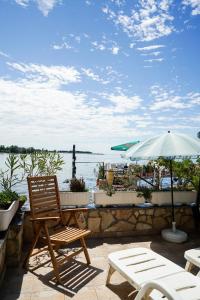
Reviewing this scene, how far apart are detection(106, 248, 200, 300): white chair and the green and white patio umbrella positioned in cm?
159

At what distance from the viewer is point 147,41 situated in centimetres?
547

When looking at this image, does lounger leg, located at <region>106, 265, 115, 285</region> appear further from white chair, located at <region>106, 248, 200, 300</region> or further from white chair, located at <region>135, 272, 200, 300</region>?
white chair, located at <region>135, 272, 200, 300</region>

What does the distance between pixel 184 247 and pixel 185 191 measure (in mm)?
1288

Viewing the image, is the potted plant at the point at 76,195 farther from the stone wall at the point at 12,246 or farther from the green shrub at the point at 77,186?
the stone wall at the point at 12,246

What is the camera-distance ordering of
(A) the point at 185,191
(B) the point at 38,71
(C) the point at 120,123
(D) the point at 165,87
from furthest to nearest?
(C) the point at 120,123 → (D) the point at 165,87 → (B) the point at 38,71 → (A) the point at 185,191

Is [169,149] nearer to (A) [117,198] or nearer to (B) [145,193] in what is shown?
(B) [145,193]

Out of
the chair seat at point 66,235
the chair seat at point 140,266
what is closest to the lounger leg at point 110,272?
the chair seat at point 140,266

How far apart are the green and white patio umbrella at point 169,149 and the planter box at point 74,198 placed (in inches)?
41.8

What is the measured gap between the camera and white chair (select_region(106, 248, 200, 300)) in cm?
213

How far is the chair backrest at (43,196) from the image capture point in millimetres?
3840

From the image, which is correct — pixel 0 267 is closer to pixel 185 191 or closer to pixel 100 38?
pixel 185 191

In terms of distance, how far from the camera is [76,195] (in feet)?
15.6

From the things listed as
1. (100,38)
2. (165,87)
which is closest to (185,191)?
(165,87)

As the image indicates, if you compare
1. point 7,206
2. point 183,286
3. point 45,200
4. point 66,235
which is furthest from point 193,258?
point 7,206
